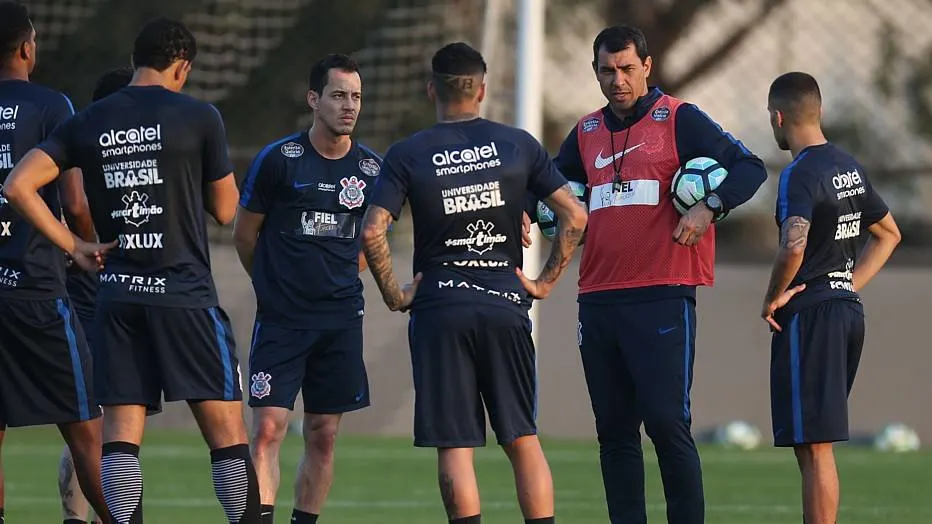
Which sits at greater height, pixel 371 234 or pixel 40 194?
pixel 40 194

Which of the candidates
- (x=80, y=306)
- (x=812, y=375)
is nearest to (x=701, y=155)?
(x=812, y=375)

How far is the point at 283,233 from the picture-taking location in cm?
845

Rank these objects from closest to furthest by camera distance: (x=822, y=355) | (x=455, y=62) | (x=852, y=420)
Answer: (x=455, y=62), (x=822, y=355), (x=852, y=420)

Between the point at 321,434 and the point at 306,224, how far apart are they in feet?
3.49

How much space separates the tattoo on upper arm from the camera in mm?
7375

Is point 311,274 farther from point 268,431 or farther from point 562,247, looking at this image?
point 562,247

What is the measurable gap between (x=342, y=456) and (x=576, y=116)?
5.69 meters

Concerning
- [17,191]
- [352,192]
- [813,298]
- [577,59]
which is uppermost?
[577,59]

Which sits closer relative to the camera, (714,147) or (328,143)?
(714,147)

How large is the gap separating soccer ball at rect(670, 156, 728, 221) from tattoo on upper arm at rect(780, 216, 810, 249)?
1.11 feet

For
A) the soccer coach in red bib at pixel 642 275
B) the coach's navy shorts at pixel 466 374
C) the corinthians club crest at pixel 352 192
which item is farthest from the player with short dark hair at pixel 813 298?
the corinthians club crest at pixel 352 192

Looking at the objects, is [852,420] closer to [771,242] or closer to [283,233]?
[771,242]

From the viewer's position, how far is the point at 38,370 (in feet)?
25.5

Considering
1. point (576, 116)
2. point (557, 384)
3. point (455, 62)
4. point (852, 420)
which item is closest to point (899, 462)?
point (852, 420)
